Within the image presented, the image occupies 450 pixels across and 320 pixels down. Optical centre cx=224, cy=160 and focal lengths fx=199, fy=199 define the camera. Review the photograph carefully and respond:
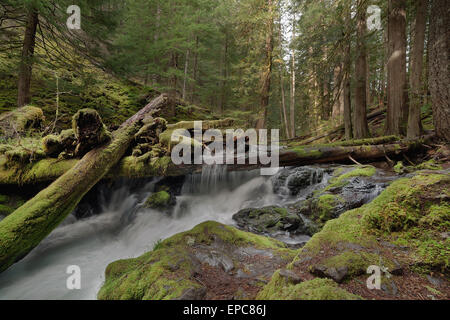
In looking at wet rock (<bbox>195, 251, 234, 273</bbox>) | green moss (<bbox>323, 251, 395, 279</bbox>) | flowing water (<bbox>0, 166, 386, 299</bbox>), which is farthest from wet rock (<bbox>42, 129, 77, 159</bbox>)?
green moss (<bbox>323, 251, 395, 279</bbox>)

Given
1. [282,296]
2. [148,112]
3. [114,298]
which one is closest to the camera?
[282,296]

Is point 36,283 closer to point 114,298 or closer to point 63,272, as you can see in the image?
point 63,272

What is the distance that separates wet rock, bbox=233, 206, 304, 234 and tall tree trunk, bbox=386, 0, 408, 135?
5.90 m

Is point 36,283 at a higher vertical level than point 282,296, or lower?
lower

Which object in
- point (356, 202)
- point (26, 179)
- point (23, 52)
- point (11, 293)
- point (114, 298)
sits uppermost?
point (23, 52)

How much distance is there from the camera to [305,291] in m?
1.50

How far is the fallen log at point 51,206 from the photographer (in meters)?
3.15

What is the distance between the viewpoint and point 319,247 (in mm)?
2293

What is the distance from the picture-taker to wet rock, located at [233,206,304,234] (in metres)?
5.51

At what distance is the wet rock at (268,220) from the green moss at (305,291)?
12.3 ft

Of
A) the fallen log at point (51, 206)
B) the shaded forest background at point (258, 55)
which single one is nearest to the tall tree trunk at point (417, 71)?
the shaded forest background at point (258, 55)

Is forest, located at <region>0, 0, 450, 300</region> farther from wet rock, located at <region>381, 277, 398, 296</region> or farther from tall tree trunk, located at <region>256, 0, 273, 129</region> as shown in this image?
tall tree trunk, located at <region>256, 0, 273, 129</region>
